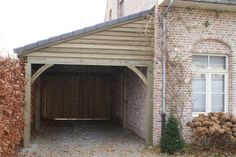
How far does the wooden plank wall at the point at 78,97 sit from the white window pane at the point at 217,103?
29.5ft

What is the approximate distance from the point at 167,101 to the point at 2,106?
5767mm

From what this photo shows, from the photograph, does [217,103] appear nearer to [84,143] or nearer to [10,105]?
[84,143]

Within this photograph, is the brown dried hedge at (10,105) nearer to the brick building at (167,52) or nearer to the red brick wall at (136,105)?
the brick building at (167,52)

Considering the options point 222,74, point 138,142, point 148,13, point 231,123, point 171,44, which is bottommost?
point 138,142

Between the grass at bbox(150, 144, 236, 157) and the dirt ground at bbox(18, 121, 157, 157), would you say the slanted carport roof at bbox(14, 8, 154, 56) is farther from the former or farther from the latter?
the grass at bbox(150, 144, 236, 157)

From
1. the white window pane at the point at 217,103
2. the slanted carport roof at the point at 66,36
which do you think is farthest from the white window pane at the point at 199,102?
the slanted carport roof at the point at 66,36

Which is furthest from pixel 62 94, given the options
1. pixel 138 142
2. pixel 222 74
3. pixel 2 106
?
pixel 2 106

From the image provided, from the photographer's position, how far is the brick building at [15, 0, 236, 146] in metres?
11.6

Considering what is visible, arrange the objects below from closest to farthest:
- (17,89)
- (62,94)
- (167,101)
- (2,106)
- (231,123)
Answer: (2,106) < (17,89) < (231,123) < (167,101) < (62,94)

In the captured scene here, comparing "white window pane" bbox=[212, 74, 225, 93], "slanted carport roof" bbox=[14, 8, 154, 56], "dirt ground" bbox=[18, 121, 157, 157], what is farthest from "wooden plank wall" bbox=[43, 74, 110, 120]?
"slanted carport roof" bbox=[14, 8, 154, 56]

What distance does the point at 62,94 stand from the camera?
67.6 ft

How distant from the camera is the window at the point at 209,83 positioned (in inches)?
492

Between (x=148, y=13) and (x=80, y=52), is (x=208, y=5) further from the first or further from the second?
(x=80, y=52)

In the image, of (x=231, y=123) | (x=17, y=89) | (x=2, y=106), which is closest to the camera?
(x=2, y=106)
